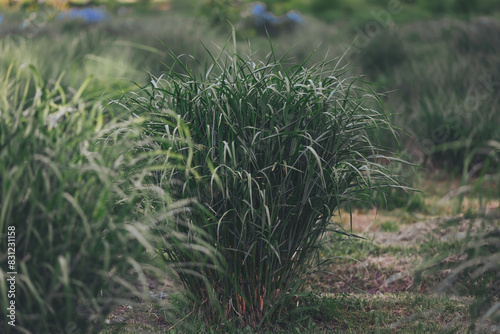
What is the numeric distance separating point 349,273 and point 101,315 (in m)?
2.29

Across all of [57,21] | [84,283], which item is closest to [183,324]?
[84,283]

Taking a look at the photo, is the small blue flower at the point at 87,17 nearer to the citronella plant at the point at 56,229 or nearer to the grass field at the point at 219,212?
the grass field at the point at 219,212

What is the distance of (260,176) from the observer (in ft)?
8.75

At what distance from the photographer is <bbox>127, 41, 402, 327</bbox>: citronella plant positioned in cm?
258

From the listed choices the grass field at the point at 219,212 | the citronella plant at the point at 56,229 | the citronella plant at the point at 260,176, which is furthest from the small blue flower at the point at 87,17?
the citronella plant at the point at 56,229

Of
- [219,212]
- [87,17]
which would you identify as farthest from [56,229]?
[87,17]

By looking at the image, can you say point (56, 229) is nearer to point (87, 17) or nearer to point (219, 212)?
point (219, 212)

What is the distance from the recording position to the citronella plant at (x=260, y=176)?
258 cm

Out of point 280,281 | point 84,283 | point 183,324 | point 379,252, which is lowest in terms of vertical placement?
point 379,252

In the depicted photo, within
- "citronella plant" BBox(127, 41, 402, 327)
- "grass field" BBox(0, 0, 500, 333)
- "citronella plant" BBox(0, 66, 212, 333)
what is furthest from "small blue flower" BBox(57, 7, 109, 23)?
A: "citronella plant" BBox(0, 66, 212, 333)

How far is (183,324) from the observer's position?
110 inches

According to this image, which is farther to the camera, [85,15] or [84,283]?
[85,15]

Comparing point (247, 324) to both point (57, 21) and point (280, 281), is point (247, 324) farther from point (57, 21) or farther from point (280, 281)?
point (57, 21)

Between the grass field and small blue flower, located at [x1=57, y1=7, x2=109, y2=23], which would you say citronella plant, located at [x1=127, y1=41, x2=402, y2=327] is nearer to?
the grass field
